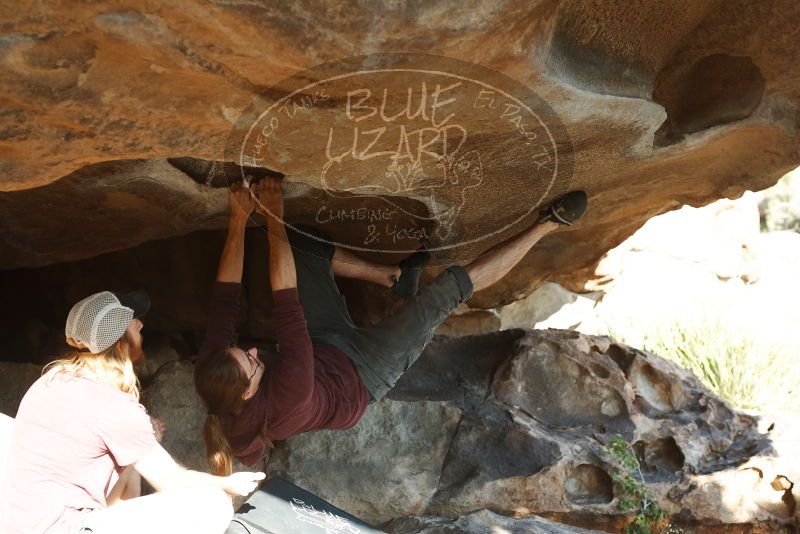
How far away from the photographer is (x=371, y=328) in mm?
3938

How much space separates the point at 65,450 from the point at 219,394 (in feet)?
2.30

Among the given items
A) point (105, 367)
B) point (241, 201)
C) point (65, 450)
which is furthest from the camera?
point (241, 201)

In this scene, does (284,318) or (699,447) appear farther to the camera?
(699,447)

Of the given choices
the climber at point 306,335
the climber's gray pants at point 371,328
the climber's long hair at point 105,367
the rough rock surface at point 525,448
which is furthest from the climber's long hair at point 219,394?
the rough rock surface at point 525,448

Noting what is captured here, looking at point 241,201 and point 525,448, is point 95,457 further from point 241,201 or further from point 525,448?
point 525,448

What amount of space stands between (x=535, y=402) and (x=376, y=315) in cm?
107

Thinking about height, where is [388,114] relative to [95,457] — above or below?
above

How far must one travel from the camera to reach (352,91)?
257 cm

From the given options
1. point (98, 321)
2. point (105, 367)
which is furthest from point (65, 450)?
point (98, 321)

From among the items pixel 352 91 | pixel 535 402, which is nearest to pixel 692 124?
pixel 535 402

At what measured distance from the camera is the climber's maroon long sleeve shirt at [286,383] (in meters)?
3.35

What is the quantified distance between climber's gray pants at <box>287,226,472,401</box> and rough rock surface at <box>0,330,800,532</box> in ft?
1.83

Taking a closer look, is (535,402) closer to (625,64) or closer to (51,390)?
(625,64)
